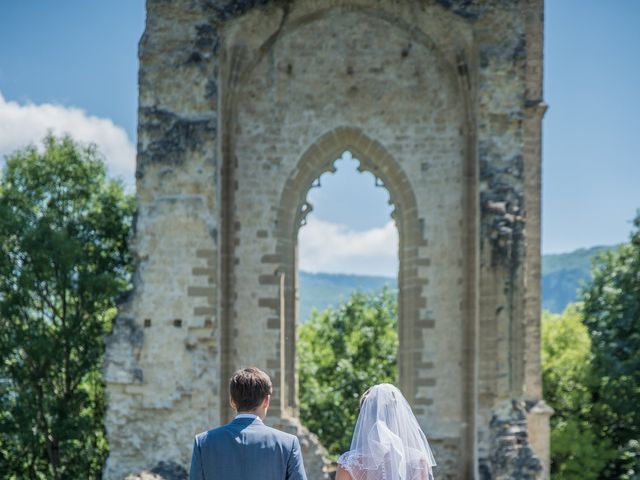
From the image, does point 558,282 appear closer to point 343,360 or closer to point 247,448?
point 343,360

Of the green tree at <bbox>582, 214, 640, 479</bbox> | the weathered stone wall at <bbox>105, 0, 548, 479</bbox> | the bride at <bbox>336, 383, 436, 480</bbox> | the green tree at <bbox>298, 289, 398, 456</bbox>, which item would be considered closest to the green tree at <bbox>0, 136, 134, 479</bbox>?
the weathered stone wall at <bbox>105, 0, 548, 479</bbox>

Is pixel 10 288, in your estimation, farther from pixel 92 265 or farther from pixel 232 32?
pixel 232 32

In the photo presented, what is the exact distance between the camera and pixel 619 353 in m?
15.1

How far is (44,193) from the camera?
1409cm

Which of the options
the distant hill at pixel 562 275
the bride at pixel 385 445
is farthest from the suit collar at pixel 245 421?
the distant hill at pixel 562 275

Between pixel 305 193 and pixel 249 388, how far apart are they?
8.49m

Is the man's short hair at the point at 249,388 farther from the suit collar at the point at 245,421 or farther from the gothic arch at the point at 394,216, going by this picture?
the gothic arch at the point at 394,216

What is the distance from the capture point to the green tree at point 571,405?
1582cm

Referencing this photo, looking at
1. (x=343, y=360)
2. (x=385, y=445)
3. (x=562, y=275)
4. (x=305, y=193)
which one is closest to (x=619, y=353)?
(x=305, y=193)

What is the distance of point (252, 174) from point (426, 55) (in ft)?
10.5

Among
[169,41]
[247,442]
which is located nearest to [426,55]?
[169,41]

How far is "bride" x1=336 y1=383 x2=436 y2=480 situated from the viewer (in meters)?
3.94

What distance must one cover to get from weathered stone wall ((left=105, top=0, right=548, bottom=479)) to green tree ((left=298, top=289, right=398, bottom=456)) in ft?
27.8

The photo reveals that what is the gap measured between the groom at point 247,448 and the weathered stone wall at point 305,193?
6.99 metres
